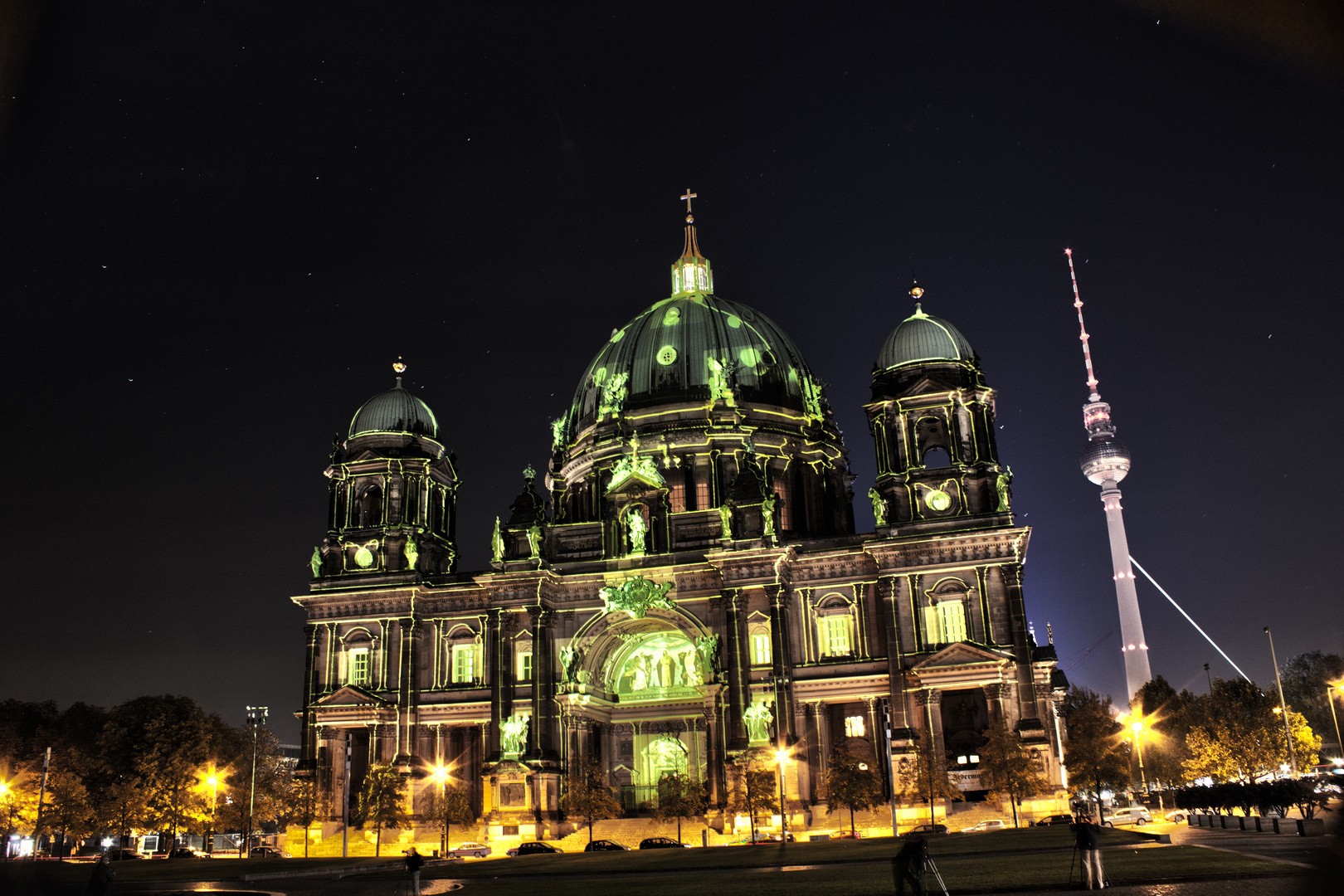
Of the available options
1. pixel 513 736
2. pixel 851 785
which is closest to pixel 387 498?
pixel 513 736

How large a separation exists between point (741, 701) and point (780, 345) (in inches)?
1443

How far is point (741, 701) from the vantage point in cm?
6962

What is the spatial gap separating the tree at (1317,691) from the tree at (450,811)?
99.0 metres

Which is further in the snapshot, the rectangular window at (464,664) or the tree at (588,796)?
the rectangular window at (464,664)

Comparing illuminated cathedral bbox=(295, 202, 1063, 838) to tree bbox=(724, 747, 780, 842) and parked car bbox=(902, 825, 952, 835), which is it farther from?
parked car bbox=(902, 825, 952, 835)

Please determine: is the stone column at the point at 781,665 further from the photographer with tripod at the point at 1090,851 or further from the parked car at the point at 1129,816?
the photographer with tripod at the point at 1090,851

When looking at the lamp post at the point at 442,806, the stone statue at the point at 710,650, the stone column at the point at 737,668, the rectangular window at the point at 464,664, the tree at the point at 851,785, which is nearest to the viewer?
the tree at the point at 851,785

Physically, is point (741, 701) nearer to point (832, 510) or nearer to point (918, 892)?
point (832, 510)

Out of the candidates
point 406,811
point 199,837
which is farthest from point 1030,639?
point 199,837

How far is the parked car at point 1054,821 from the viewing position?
194ft

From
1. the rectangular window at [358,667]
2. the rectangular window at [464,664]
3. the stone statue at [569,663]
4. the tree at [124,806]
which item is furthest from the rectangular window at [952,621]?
the tree at [124,806]

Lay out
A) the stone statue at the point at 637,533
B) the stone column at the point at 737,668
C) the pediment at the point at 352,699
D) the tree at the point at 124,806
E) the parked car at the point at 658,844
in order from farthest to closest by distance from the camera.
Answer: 1. the tree at the point at 124,806
2. the stone statue at the point at 637,533
3. the pediment at the point at 352,699
4. the stone column at the point at 737,668
5. the parked car at the point at 658,844

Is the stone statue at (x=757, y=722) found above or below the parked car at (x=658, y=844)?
above

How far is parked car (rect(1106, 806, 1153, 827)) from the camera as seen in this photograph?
241 ft
